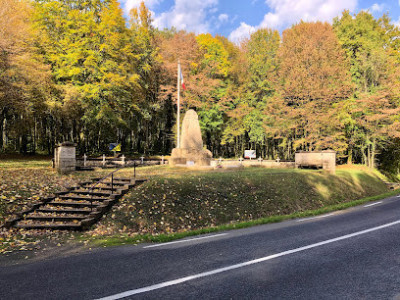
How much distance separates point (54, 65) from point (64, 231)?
84.3 feet

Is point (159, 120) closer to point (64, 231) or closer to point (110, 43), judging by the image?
point (110, 43)

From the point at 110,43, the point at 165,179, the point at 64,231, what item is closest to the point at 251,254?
the point at 64,231

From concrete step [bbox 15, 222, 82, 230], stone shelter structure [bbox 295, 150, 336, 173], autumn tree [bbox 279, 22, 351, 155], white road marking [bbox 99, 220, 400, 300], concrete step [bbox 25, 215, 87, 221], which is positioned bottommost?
concrete step [bbox 15, 222, 82, 230]

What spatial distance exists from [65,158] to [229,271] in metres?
13.9

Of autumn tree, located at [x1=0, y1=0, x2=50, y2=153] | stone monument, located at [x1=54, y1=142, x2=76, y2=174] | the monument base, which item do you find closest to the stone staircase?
stone monument, located at [x1=54, y1=142, x2=76, y2=174]

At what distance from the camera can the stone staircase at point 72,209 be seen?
9414mm

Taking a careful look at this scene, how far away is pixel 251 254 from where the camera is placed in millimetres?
6172

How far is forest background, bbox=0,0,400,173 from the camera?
26547mm

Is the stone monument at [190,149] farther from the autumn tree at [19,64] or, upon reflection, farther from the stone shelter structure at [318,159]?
the autumn tree at [19,64]

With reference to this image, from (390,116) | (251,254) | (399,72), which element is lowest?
(251,254)

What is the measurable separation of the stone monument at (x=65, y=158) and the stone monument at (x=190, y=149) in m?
6.80

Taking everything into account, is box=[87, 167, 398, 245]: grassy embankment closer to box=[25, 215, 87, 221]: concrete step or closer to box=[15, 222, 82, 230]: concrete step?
box=[15, 222, 82, 230]: concrete step

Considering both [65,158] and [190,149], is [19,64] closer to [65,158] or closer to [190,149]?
[65,158]

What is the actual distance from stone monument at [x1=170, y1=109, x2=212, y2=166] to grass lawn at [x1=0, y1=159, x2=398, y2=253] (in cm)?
547
